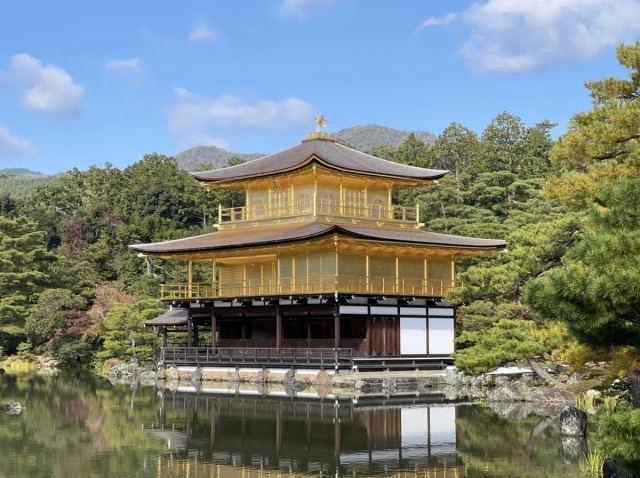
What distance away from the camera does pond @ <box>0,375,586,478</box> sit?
15.3 m

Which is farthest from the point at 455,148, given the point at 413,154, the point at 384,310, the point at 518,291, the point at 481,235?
the point at 518,291

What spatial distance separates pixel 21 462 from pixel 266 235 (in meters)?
20.6

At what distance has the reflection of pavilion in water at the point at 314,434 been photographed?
1588 cm

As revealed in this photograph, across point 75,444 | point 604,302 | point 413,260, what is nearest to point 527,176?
point 413,260

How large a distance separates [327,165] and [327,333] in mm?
6598

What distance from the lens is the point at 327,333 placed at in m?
36.5

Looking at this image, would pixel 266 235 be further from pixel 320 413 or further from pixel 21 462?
pixel 21 462

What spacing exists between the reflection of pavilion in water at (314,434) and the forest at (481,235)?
2.75m

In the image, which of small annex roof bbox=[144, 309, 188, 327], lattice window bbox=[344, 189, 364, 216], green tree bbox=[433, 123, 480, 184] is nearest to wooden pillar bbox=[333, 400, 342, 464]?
lattice window bbox=[344, 189, 364, 216]

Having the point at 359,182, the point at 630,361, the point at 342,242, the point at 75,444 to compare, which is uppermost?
the point at 359,182

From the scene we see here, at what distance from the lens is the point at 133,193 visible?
230ft

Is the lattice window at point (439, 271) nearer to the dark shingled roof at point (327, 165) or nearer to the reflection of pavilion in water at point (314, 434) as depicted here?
the dark shingled roof at point (327, 165)

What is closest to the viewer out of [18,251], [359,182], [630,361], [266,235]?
[630,361]

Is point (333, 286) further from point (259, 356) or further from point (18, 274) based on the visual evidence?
point (18, 274)
